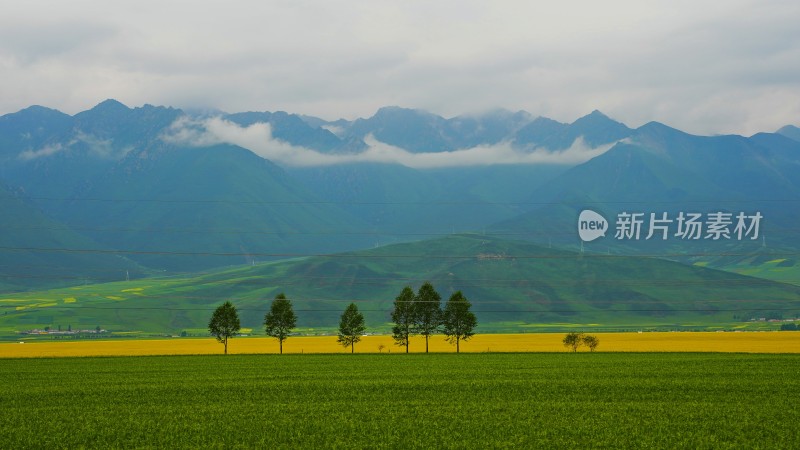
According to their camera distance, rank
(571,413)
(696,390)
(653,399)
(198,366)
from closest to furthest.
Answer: (571,413), (653,399), (696,390), (198,366)

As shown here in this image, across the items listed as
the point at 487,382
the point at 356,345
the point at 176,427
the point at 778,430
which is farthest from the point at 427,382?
the point at 356,345

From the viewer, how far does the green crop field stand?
1887 inches

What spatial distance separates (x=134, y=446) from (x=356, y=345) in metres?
148

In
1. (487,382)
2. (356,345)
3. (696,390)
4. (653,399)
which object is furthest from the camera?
(356,345)

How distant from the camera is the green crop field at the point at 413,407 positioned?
4794 cm

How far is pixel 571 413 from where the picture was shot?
56438mm

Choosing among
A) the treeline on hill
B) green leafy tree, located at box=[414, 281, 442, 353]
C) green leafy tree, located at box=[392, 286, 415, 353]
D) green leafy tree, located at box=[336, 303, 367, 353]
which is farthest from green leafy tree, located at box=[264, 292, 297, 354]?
green leafy tree, located at box=[414, 281, 442, 353]

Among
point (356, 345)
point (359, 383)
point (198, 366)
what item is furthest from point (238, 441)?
point (356, 345)

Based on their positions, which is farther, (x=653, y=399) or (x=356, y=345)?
(x=356, y=345)

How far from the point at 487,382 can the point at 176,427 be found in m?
33.7

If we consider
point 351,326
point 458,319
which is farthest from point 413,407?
point 351,326

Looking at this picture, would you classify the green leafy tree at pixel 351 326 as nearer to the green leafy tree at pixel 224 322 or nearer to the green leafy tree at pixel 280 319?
the green leafy tree at pixel 280 319

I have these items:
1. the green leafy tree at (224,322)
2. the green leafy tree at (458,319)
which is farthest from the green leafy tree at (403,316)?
the green leafy tree at (224,322)

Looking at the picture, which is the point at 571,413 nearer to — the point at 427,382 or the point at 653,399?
the point at 653,399
